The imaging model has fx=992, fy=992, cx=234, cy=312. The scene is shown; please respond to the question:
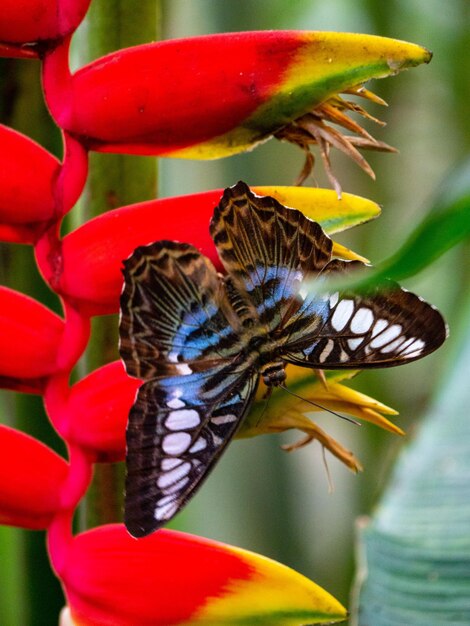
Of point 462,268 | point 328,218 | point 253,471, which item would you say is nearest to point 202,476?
point 328,218

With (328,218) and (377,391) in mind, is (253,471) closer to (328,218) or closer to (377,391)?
(377,391)

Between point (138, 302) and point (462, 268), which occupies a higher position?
point (138, 302)

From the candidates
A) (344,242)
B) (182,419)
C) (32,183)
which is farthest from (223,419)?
(344,242)

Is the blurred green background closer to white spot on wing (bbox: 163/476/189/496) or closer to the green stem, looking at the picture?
the green stem

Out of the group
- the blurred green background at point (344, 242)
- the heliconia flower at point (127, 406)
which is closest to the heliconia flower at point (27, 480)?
the heliconia flower at point (127, 406)

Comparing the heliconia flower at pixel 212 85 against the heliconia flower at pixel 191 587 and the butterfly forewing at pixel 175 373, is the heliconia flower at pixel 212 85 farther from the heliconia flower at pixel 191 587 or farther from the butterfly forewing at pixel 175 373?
the heliconia flower at pixel 191 587

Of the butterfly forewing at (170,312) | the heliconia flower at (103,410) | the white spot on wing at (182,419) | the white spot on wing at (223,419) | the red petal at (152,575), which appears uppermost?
the butterfly forewing at (170,312)

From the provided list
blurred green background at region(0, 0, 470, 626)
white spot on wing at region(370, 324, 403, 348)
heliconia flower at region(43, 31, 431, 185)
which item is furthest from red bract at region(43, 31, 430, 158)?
blurred green background at region(0, 0, 470, 626)
